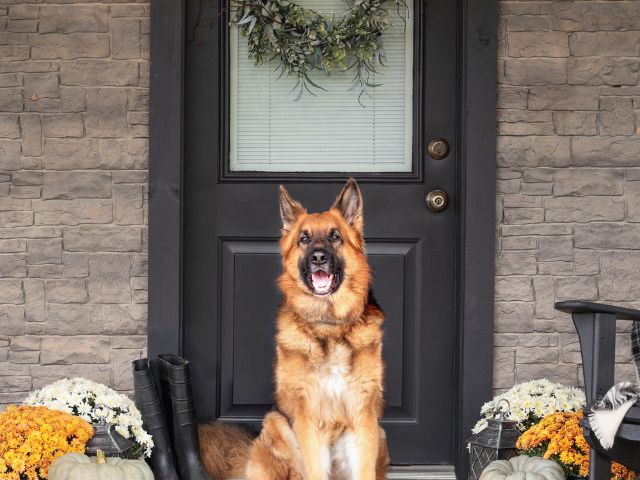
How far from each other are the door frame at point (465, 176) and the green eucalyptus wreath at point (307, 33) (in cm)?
35

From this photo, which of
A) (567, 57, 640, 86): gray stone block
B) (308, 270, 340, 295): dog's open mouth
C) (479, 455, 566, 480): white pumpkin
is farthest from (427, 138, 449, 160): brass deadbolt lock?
(479, 455, 566, 480): white pumpkin

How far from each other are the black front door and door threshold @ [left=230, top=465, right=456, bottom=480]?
0.11 ft

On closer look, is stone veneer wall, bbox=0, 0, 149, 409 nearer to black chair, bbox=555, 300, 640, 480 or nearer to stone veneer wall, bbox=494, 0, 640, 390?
stone veneer wall, bbox=494, 0, 640, 390

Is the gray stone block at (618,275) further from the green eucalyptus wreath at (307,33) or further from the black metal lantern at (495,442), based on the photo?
the green eucalyptus wreath at (307,33)

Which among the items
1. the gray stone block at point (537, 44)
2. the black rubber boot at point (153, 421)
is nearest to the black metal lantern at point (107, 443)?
the black rubber boot at point (153, 421)

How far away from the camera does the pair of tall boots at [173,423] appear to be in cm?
377

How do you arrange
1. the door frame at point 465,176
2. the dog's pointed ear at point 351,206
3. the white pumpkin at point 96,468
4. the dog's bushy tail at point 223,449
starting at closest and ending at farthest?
the white pumpkin at point 96,468
the dog's pointed ear at point 351,206
the dog's bushy tail at point 223,449
the door frame at point 465,176

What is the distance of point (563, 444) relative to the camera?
135 inches

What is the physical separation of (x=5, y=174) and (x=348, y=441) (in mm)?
1967

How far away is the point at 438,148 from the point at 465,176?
0.21m

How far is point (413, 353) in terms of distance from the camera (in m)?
4.23

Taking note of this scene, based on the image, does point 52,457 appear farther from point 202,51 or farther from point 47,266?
point 202,51

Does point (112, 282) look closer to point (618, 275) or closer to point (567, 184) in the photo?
point (567, 184)

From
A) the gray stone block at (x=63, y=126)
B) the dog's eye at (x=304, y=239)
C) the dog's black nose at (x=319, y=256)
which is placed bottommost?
the dog's black nose at (x=319, y=256)
